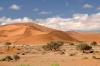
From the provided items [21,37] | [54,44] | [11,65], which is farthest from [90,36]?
[11,65]

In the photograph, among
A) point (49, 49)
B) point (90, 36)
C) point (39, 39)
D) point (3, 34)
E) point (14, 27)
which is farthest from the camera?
point (90, 36)

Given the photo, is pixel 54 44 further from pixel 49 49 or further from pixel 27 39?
pixel 27 39

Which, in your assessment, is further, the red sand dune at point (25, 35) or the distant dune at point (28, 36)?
the distant dune at point (28, 36)

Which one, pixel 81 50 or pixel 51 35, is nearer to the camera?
pixel 81 50

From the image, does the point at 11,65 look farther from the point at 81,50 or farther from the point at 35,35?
the point at 35,35

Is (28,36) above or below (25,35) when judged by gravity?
below

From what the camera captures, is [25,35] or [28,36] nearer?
[28,36]

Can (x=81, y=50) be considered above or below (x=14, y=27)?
below

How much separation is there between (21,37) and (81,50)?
204ft

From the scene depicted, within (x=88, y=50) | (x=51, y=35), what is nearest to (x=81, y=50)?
(x=88, y=50)

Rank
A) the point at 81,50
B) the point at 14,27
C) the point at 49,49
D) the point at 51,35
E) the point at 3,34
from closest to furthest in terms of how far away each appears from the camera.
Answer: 1. the point at 81,50
2. the point at 49,49
3. the point at 51,35
4. the point at 3,34
5. the point at 14,27

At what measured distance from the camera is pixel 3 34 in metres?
134

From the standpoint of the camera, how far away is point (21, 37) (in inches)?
4808

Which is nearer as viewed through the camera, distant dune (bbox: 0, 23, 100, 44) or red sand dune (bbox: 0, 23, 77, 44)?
red sand dune (bbox: 0, 23, 77, 44)
